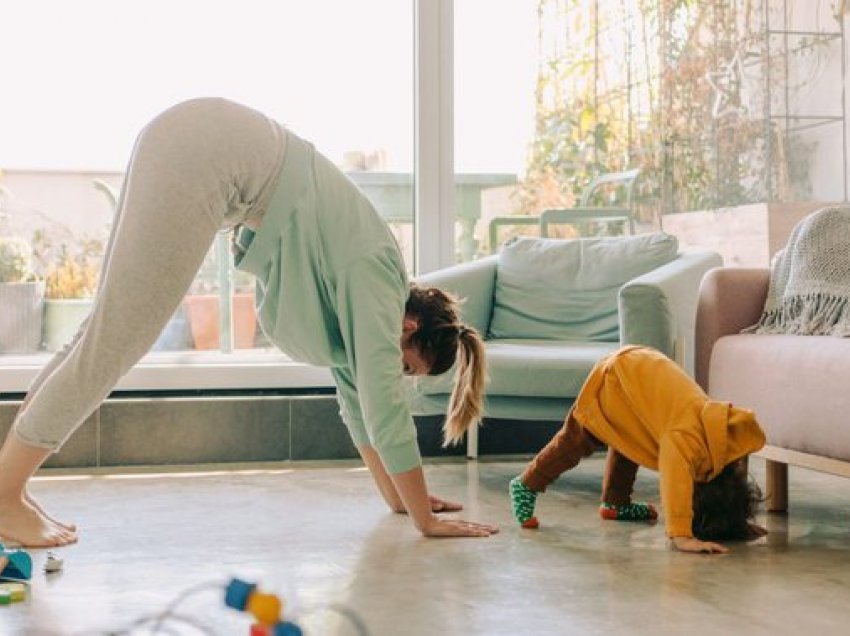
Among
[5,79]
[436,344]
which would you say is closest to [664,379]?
[436,344]

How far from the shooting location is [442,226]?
4.66 m

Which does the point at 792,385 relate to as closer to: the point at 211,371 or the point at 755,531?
the point at 755,531

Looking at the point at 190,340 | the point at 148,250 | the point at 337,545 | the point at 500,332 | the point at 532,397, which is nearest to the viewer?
the point at 148,250

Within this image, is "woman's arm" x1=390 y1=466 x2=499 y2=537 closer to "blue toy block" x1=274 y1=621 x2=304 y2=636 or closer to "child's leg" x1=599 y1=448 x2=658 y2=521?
"child's leg" x1=599 y1=448 x2=658 y2=521

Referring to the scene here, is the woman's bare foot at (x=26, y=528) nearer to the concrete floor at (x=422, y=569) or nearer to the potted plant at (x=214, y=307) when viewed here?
the concrete floor at (x=422, y=569)

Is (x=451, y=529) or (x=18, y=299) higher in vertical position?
(x=18, y=299)

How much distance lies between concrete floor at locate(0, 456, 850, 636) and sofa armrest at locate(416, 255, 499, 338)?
28.4 inches

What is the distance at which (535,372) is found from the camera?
11.9 feet

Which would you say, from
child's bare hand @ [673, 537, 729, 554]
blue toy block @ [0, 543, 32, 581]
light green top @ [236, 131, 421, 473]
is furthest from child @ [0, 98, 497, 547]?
child's bare hand @ [673, 537, 729, 554]

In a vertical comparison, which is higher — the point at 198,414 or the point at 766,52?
the point at 766,52

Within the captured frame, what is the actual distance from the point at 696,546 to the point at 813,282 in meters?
0.82

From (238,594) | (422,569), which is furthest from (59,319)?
(238,594)

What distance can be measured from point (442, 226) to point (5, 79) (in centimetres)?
164

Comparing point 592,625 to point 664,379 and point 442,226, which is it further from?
point 442,226
